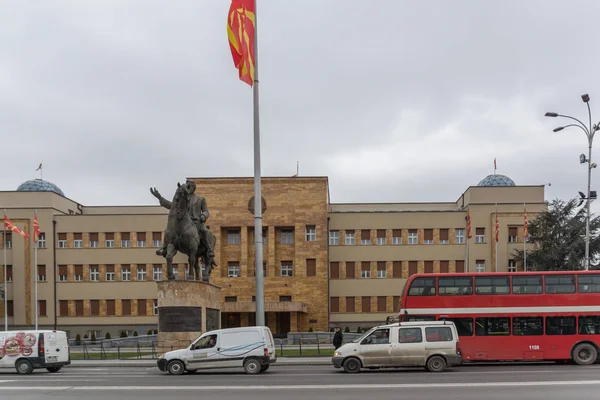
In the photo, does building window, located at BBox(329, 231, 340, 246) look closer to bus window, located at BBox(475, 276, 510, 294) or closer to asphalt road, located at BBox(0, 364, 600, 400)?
bus window, located at BBox(475, 276, 510, 294)

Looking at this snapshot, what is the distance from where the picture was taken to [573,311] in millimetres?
27688

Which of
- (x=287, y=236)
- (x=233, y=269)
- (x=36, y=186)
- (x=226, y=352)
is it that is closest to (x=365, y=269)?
(x=287, y=236)

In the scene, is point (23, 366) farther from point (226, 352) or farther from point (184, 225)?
point (184, 225)

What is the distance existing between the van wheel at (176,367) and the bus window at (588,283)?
15464 millimetres

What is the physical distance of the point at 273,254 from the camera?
214 feet

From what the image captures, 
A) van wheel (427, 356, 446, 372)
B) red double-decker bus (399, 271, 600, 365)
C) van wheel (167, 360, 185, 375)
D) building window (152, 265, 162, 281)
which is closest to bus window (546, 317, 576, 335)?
red double-decker bus (399, 271, 600, 365)

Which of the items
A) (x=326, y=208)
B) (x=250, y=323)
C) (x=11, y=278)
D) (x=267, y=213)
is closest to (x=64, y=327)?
(x=11, y=278)

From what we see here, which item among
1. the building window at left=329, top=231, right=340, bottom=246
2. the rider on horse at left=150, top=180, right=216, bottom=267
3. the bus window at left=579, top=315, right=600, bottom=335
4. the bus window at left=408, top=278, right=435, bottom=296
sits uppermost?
the rider on horse at left=150, top=180, right=216, bottom=267

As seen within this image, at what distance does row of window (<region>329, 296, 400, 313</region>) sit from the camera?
220 ft

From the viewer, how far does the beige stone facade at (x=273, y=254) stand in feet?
213

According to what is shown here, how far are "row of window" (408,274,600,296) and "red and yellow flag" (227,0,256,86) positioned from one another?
10634mm

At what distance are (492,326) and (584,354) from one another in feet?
11.9

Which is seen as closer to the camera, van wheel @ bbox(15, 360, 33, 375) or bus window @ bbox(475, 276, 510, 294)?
van wheel @ bbox(15, 360, 33, 375)

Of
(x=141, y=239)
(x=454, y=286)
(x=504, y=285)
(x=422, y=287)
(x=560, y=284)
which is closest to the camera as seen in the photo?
(x=560, y=284)
